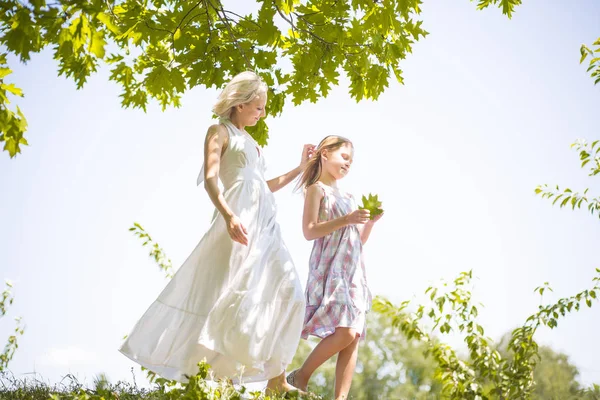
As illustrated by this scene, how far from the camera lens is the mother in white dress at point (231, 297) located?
3227mm

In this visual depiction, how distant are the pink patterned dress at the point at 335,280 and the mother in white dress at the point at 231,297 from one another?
0.39 meters

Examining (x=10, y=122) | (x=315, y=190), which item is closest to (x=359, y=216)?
(x=315, y=190)

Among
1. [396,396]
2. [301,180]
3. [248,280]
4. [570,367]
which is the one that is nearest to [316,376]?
[396,396]

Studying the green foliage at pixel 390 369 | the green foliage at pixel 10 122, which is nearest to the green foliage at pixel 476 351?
the green foliage at pixel 390 369

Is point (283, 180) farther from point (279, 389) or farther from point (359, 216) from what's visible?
point (279, 389)

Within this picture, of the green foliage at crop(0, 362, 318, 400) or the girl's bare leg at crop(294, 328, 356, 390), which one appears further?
the girl's bare leg at crop(294, 328, 356, 390)

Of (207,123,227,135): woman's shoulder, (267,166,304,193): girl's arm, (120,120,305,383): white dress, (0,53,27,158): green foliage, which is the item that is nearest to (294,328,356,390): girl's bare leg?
(120,120,305,383): white dress

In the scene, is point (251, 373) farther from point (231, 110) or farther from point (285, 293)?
point (231, 110)

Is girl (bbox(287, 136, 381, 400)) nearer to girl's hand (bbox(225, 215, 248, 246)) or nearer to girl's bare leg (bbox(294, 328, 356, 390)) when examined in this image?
girl's bare leg (bbox(294, 328, 356, 390))

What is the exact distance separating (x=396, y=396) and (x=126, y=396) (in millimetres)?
2850

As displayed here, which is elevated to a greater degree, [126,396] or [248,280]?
[248,280]

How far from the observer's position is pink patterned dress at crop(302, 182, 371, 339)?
3674 mm

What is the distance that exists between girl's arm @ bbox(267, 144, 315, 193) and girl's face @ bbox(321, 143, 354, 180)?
11 centimetres

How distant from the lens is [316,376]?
6.39 meters
